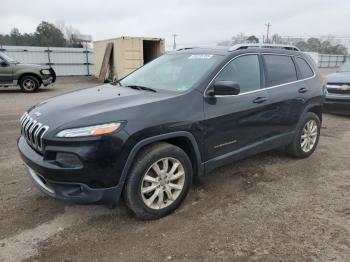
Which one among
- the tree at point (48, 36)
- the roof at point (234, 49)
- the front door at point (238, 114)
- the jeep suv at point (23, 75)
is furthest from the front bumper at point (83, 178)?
the tree at point (48, 36)

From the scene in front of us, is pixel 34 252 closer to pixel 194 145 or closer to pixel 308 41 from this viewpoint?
pixel 194 145

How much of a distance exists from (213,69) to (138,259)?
2.18 meters

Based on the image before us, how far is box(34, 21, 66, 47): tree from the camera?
37.4m

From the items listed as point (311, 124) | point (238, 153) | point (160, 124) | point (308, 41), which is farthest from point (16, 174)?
point (308, 41)

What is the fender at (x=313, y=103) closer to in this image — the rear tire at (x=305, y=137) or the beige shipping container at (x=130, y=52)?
the rear tire at (x=305, y=137)

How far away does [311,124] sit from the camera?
5.07 meters

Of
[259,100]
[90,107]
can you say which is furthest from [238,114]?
[90,107]

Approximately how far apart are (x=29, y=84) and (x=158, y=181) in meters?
12.0

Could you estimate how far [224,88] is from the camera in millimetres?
3393

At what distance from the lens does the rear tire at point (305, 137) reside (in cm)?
488

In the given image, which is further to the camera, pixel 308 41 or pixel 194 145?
pixel 308 41

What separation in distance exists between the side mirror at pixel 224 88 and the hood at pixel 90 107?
543mm

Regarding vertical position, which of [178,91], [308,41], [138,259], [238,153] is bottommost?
[138,259]

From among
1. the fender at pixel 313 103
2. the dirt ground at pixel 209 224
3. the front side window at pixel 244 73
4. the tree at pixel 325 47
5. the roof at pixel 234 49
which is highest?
the tree at pixel 325 47
